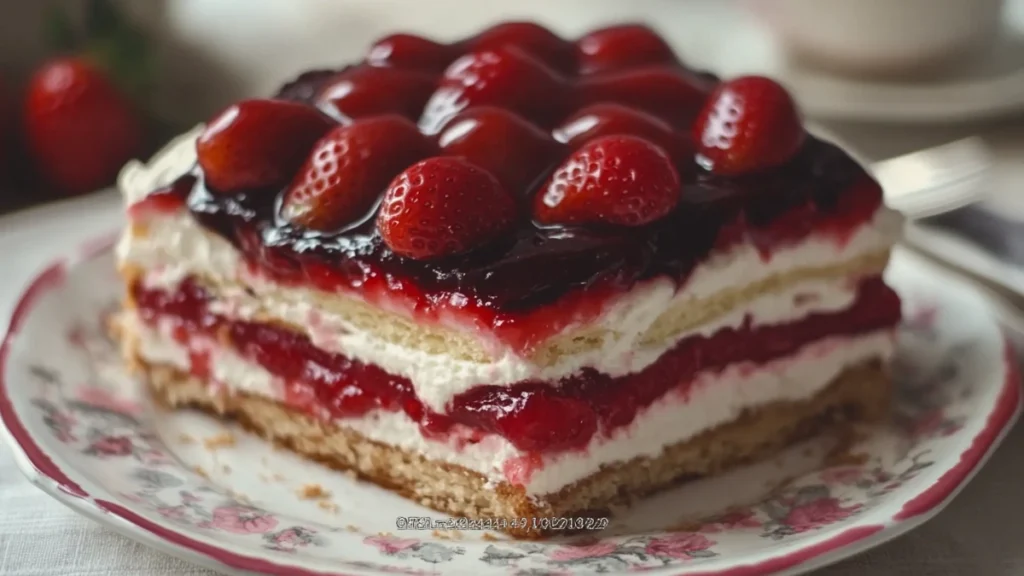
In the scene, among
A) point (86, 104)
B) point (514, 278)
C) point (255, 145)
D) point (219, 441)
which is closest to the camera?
point (514, 278)

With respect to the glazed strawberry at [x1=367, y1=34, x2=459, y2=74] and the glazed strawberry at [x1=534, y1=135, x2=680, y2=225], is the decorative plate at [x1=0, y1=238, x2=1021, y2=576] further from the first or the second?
the glazed strawberry at [x1=367, y1=34, x2=459, y2=74]

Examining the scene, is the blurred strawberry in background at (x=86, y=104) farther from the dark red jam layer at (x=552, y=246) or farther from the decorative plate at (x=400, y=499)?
the dark red jam layer at (x=552, y=246)

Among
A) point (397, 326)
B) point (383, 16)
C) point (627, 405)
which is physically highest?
point (397, 326)

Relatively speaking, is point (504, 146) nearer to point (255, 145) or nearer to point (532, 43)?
point (255, 145)

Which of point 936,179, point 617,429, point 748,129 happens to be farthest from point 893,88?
point 617,429

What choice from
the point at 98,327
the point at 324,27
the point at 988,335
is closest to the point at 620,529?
the point at 988,335

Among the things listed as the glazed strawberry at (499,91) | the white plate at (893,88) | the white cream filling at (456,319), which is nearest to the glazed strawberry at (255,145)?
the white cream filling at (456,319)

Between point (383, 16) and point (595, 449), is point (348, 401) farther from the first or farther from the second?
point (383, 16)
